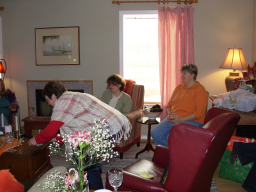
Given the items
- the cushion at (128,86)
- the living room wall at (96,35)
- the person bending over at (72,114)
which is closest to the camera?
the person bending over at (72,114)

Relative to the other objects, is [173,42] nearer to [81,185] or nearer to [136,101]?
[136,101]

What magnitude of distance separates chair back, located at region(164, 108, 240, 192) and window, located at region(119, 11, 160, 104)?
9.16 feet

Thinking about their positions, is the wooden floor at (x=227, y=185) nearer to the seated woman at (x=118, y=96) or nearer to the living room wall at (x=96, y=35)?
the seated woman at (x=118, y=96)

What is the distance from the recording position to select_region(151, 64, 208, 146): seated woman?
284 centimetres

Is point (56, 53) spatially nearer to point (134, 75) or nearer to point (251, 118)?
point (134, 75)

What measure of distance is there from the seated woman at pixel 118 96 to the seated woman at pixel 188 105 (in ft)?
1.96

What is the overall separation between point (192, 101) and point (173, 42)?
135 cm

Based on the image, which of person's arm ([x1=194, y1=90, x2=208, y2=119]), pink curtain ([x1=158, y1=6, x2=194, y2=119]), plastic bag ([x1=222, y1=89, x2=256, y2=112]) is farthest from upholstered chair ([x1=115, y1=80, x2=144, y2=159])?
plastic bag ([x1=222, y1=89, x2=256, y2=112])

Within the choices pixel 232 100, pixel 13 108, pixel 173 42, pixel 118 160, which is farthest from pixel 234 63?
pixel 13 108

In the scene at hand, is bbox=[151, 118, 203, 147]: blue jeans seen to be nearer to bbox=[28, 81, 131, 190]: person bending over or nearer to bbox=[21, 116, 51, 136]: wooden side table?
bbox=[28, 81, 131, 190]: person bending over

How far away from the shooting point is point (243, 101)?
284 cm

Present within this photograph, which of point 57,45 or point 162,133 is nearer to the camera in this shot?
point 162,133

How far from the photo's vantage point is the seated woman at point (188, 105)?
9.31 feet

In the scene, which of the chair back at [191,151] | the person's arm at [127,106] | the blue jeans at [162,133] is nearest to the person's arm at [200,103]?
the blue jeans at [162,133]
